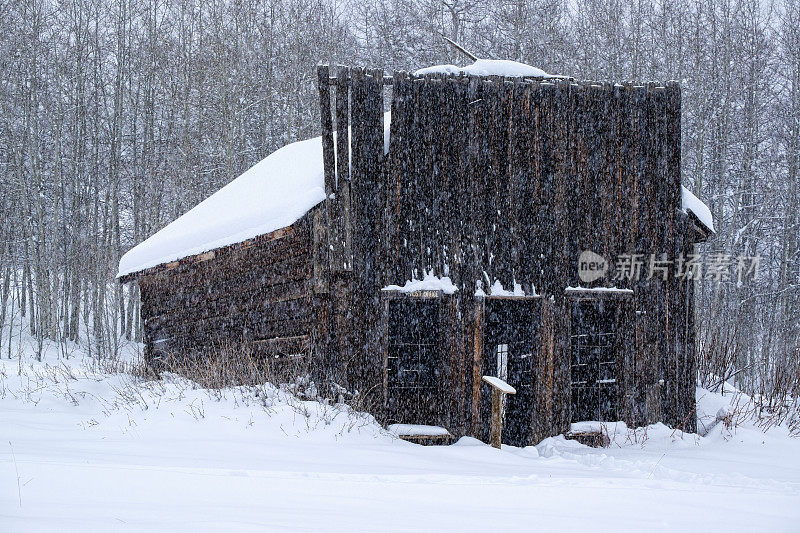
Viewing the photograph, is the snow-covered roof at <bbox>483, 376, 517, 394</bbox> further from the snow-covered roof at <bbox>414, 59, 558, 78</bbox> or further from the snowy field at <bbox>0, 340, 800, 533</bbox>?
the snow-covered roof at <bbox>414, 59, 558, 78</bbox>

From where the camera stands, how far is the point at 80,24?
27.9 meters

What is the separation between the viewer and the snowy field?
4.92 m

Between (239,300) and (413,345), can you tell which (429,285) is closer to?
(413,345)

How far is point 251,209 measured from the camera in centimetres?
1200

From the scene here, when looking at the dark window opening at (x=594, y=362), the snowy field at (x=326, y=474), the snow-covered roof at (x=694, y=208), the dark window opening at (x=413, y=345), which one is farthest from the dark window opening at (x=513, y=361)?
the snow-covered roof at (x=694, y=208)

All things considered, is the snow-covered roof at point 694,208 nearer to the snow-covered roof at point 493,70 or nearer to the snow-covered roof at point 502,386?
the snow-covered roof at point 493,70

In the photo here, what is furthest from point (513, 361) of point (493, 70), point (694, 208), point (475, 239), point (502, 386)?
point (493, 70)

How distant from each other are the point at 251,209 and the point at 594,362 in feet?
21.0

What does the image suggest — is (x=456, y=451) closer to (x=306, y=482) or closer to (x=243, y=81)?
(x=306, y=482)

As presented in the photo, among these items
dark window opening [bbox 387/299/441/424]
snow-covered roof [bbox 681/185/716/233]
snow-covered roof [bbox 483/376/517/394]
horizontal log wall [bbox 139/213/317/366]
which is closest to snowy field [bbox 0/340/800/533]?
snow-covered roof [bbox 483/376/517/394]

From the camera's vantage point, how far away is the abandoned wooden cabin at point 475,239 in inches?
428

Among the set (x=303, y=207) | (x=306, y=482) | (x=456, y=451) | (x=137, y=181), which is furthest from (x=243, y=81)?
(x=306, y=482)

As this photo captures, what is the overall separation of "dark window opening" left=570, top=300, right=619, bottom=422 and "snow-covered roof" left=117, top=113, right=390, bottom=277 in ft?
15.4

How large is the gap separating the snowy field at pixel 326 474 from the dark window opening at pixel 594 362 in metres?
1.12
